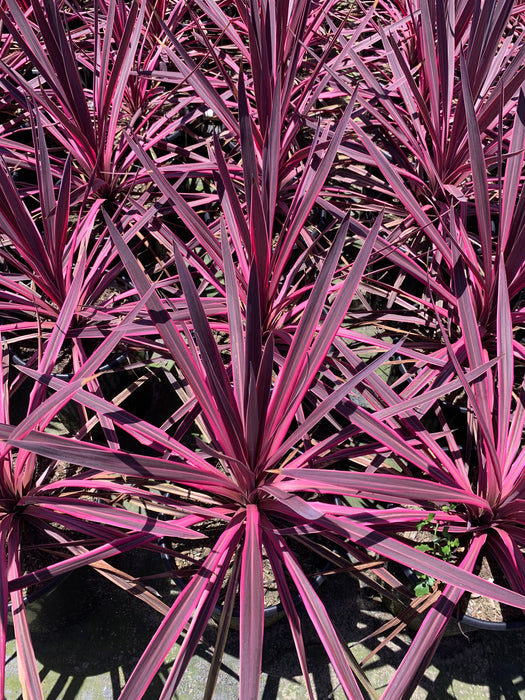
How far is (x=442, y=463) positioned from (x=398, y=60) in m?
0.96

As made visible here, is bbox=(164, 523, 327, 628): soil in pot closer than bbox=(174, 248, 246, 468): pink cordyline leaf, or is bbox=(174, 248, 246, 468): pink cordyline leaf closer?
bbox=(174, 248, 246, 468): pink cordyline leaf

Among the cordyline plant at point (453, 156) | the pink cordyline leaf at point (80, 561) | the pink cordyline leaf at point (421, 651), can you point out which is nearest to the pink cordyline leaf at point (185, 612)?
the pink cordyline leaf at point (80, 561)

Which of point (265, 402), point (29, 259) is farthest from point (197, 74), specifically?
point (265, 402)

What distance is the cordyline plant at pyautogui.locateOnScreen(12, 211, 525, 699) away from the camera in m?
0.67

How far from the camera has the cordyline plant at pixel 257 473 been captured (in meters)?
0.67

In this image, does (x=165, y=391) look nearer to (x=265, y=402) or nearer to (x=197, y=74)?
(x=265, y=402)

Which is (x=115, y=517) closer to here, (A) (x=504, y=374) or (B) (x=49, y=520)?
(B) (x=49, y=520)

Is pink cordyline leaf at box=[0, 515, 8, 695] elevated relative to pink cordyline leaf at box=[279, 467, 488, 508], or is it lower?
lower

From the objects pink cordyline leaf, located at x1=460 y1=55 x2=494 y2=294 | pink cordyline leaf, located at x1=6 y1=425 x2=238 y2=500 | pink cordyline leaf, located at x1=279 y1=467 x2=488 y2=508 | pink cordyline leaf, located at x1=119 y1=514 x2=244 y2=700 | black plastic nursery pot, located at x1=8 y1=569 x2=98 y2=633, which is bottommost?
black plastic nursery pot, located at x1=8 y1=569 x2=98 y2=633

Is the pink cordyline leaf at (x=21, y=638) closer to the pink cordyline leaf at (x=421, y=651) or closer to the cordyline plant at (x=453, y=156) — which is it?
the pink cordyline leaf at (x=421, y=651)

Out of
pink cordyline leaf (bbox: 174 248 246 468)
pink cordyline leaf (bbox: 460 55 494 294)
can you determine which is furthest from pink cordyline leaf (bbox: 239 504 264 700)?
pink cordyline leaf (bbox: 460 55 494 294)

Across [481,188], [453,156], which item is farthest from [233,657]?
[453,156]

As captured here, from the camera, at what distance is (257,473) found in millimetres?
794

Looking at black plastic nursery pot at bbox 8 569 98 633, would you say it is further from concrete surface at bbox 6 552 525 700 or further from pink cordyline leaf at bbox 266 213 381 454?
pink cordyline leaf at bbox 266 213 381 454
